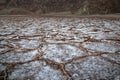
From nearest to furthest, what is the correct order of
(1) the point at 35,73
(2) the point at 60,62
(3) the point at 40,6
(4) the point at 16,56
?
(1) the point at 35,73
(2) the point at 60,62
(4) the point at 16,56
(3) the point at 40,6

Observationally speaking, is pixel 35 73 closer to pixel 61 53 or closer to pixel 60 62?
pixel 60 62

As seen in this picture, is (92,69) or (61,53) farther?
(61,53)

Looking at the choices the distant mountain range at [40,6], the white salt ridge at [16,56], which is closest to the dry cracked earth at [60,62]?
the white salt ridge at [16,56]

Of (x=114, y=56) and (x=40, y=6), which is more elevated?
(x=40, y=6)

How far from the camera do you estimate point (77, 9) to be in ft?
25.1

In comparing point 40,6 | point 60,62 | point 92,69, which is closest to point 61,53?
point 60,62

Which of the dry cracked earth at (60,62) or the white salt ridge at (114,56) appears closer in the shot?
the dry cracked earth at (60,62)

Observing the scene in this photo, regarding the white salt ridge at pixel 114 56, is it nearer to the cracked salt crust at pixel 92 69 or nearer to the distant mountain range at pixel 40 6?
the cracked salt crust at pixel 92 69

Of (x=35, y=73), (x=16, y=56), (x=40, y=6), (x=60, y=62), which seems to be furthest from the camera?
(x=40, y=6)

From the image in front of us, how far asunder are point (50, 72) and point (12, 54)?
51 centimetres

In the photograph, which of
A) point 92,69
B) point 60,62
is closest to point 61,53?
point 60,62

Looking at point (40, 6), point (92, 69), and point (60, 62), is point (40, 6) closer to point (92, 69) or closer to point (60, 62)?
point (60, 62)

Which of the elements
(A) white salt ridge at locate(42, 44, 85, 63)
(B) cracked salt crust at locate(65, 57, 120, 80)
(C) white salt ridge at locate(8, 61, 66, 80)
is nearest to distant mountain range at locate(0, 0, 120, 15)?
(A) white salt ridge at locate(42, 44, 85, 63)

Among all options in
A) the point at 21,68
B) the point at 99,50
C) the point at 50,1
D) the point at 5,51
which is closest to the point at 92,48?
the point at 99,50
